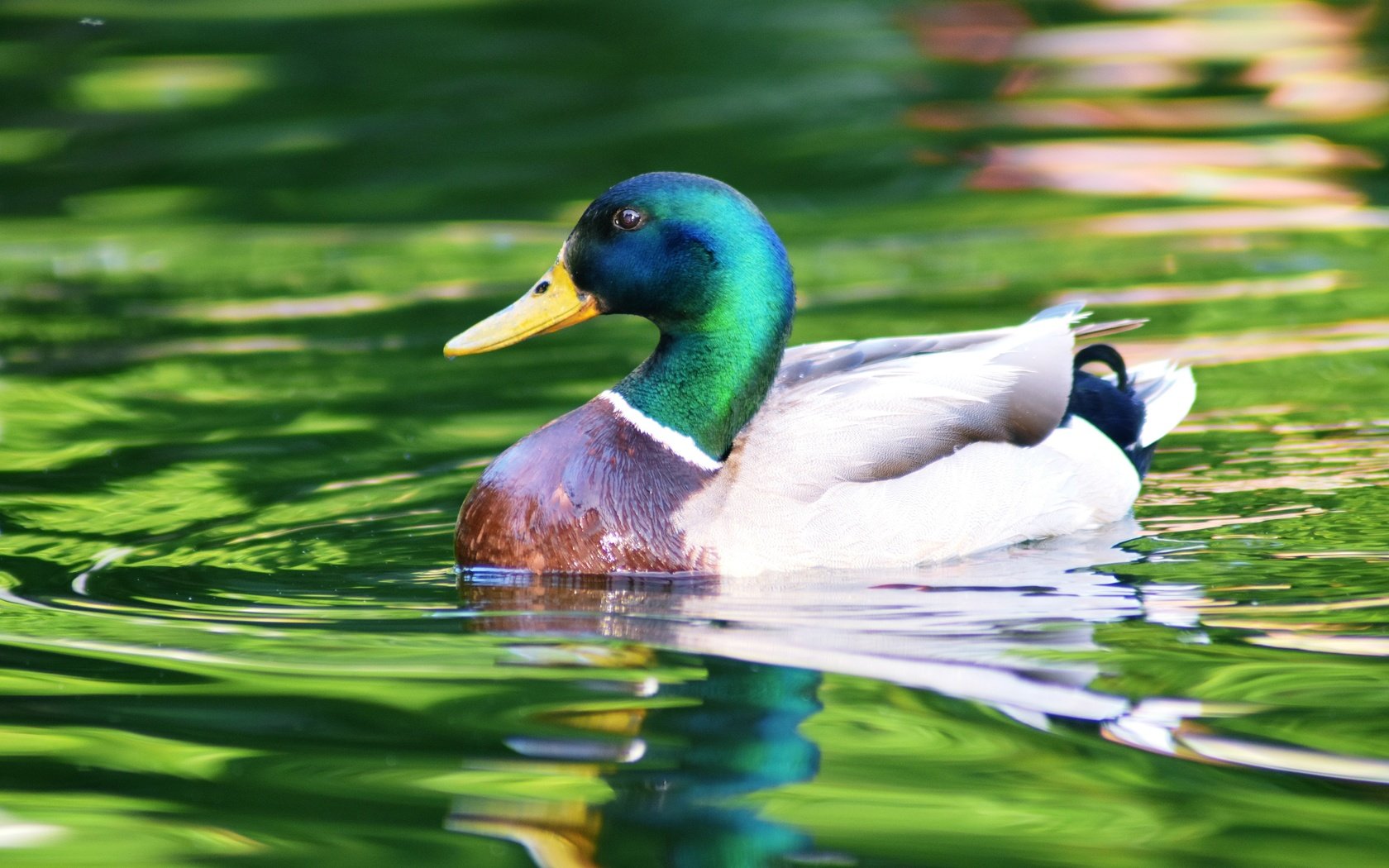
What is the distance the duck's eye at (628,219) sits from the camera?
18.5ft

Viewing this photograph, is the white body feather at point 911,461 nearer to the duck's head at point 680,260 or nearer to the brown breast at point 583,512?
the brown breast at point 583,512

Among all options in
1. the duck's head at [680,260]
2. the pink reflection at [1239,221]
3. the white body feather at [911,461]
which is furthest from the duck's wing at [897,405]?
the pink reflection at [1239,221]

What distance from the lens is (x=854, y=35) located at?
1444 centimetres

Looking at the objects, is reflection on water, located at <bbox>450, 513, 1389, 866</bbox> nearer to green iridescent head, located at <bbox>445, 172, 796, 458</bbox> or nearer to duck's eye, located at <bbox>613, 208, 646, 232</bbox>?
green iridescent head, located at <bbox>445, 172, 796, 458</bbox>

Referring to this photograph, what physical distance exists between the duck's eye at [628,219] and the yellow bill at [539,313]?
0.23m

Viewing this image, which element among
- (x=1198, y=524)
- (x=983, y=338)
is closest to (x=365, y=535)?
(x=983, y=338)

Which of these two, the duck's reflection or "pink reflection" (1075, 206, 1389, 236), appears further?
"pink reflection" (1075, 206, 1389, 236)

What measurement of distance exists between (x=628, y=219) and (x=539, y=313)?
1.27ft

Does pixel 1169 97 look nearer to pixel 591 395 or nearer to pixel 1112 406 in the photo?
pixel 591 395

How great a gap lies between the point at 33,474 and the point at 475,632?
96.8 inches

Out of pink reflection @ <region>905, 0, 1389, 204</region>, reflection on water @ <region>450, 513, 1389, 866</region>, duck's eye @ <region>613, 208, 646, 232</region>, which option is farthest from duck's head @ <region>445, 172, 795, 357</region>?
pink reflection @ <region>905, 0, 1389, 204</region>

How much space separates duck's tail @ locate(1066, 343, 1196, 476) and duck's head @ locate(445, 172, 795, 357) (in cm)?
123

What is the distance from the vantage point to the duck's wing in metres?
5.61

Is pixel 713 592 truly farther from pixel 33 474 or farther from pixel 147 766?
pixel 33 474
